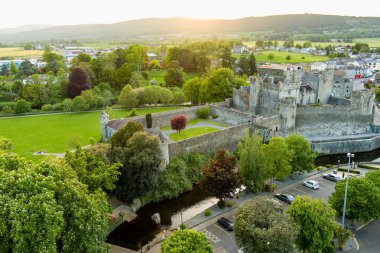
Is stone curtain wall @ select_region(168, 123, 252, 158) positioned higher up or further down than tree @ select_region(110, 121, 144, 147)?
further down

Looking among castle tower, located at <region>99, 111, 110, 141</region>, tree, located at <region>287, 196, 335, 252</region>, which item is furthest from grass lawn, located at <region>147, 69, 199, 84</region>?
tree, located at <region>287, 196, 335, 252</region>

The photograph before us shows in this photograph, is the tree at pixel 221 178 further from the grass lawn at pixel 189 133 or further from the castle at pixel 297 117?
the grass lawn at pixel 189 133

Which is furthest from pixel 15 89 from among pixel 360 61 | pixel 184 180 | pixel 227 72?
pixel 360 61

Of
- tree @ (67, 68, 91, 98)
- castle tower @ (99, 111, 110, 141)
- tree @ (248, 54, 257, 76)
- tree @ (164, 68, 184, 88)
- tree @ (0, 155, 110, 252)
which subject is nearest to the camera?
tree @ (0, 155, 110, 252)

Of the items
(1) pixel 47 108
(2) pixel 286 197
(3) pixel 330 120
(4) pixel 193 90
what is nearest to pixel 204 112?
(4) pixel 193 90

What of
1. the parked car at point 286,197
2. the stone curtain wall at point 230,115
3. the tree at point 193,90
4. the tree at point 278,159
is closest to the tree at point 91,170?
the tree at point 278,159

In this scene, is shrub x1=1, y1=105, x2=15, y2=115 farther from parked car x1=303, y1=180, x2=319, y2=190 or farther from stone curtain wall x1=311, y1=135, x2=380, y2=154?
parked car x1=303, y1=180, x2=319, y2=190

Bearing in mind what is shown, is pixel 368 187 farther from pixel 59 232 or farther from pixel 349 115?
pixel 349 115
